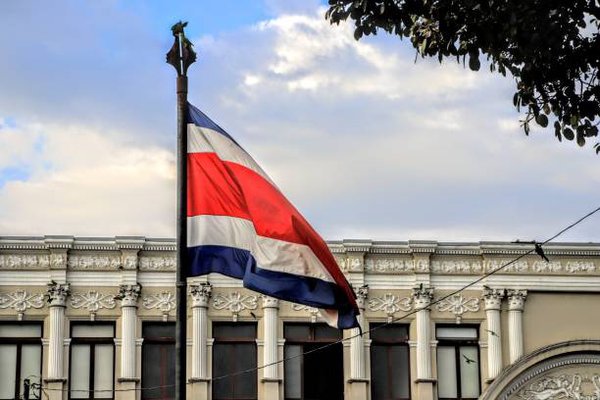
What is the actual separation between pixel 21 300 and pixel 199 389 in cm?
499

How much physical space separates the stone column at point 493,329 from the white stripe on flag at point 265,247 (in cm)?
2022

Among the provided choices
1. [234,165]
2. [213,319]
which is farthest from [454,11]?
[213,319]

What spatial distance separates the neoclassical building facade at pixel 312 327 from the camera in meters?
36.2

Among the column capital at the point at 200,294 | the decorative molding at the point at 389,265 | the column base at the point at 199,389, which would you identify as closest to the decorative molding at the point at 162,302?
the column capital at the point at 200,294

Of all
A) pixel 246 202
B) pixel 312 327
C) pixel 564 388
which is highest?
pixel 312 327

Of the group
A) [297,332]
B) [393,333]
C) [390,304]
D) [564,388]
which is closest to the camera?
[564,388]

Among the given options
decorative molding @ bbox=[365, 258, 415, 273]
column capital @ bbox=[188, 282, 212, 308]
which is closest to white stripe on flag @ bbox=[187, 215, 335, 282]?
column capital @ bbox=[188, 282, 212, 308]

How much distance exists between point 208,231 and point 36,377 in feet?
64.7

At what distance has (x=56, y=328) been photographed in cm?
3625

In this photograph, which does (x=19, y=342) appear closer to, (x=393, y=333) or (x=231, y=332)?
(x=231, y=332)

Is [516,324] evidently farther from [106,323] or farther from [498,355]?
[106,323]

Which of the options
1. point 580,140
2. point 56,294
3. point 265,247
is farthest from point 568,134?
point 56,294

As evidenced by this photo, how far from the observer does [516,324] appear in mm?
37344

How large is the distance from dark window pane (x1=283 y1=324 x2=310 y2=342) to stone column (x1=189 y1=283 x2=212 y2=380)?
208 centimetres
